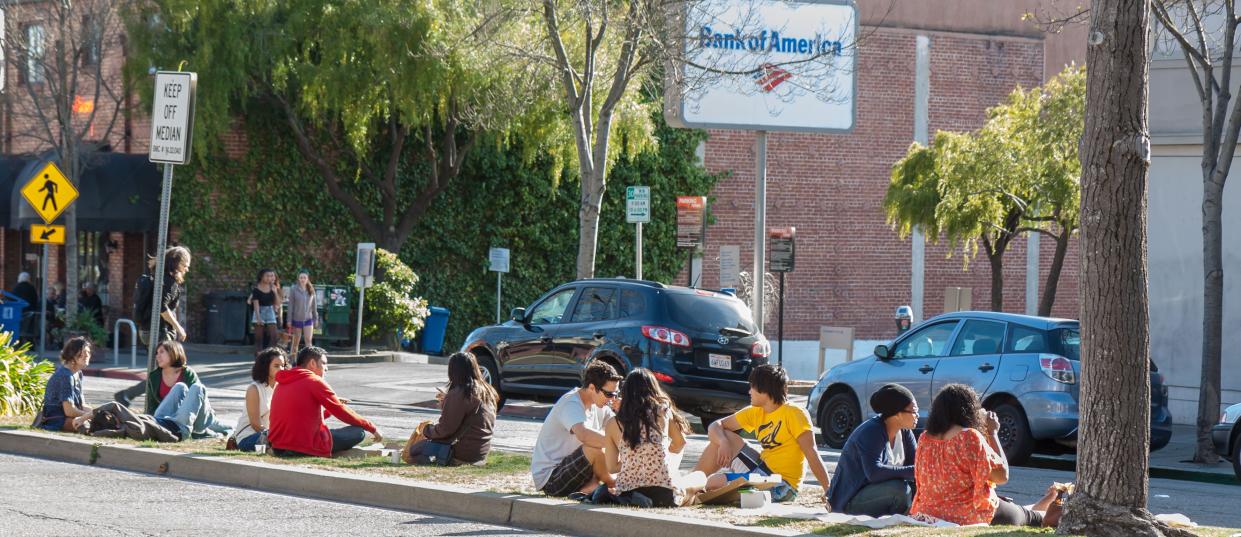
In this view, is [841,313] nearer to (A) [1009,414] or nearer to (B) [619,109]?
(B) [619,109]

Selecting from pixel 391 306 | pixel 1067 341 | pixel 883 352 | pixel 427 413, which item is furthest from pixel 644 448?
pixel 391 306

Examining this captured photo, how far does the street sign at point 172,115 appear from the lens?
544 inches

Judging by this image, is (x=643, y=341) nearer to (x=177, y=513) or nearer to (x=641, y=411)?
(x=641, y=411)

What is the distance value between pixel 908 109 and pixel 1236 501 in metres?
25.3

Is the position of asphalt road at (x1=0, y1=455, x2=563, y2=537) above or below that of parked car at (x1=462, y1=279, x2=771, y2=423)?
below

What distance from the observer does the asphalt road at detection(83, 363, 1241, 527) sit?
12305mm

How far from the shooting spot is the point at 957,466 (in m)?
8.61

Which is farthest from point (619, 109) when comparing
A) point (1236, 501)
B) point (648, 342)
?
point (1236, 501)

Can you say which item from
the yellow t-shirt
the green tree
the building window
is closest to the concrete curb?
the yellow t-shirt

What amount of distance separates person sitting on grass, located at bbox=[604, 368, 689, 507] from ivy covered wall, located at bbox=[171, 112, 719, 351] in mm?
21318

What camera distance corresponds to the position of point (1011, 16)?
37.9 m

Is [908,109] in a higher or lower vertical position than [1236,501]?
higher

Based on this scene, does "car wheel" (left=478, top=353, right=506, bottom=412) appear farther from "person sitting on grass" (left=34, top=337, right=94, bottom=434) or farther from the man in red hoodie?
the man in red hoodie

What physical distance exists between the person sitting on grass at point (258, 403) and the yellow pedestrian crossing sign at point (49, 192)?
9.55 meters
